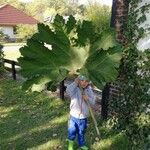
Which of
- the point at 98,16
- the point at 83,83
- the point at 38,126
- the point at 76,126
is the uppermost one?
the point at 83,83

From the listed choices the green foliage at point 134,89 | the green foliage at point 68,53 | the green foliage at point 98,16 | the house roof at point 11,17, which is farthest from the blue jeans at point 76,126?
the house roof at point 11,17

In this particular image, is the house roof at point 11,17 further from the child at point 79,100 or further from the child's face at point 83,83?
the child's face at point 83,83

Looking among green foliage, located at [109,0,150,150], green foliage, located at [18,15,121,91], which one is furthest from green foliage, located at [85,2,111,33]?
green foliage, located at [18,15,121,91]

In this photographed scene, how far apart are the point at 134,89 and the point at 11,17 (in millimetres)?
60283

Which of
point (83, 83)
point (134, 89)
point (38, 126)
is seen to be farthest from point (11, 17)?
point (83, 83)

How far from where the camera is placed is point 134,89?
787 cm

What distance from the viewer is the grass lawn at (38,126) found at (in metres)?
8.39

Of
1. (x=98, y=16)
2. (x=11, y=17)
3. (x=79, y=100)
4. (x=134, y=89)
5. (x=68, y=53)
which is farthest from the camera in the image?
(x=11, y=17)

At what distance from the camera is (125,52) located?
7.96 meters

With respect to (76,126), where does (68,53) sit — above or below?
above

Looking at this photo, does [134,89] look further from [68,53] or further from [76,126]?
[68,53]

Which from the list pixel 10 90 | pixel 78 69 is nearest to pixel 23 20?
pixel 10 90

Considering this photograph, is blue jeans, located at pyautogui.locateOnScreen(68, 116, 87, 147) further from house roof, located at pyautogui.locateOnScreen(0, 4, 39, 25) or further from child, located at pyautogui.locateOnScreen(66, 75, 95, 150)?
house roof, located at pyautogui.locateOnScreen(0, 4, 39, 25)

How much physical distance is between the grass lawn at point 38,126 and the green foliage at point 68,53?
12.0ft
